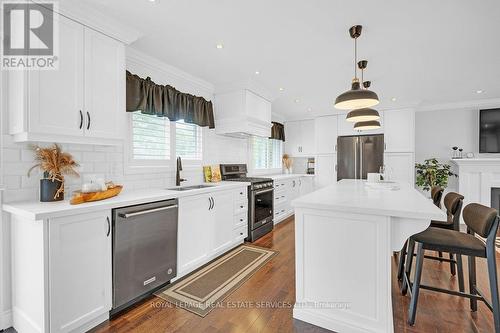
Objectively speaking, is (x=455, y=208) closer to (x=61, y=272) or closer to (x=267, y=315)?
(x=267, y=315)

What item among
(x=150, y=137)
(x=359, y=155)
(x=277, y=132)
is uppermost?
(x=277, y=132)

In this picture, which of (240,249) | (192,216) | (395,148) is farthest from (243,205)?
(395,148)

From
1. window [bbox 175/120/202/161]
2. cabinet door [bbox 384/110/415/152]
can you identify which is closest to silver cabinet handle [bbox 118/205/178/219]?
window [bbox 175/120/202/161]

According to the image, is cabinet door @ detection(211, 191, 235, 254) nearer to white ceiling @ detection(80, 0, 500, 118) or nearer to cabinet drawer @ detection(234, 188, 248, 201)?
cabinet drawer @ detection(234, 188, 248, 201)

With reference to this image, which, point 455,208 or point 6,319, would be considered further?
point 455,208

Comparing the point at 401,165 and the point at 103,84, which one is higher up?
the point at 103,84

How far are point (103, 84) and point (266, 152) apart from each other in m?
4.12

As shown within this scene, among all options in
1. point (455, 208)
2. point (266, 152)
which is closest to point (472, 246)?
point (455, 208)

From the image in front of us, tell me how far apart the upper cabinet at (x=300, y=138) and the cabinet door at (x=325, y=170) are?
0.34m

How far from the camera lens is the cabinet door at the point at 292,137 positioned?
6.64m

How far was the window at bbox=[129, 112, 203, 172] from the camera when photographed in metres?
2.78

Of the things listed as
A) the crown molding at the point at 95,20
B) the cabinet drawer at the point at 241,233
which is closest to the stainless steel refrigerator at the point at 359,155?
the cabinet drawer at the point at 241,233

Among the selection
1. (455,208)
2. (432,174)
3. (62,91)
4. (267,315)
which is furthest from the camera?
(432,174)

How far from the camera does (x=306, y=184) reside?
6199 millimetres
